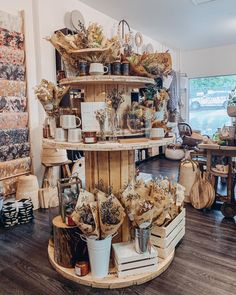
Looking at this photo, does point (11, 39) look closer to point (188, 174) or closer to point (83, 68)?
point (83, 68)

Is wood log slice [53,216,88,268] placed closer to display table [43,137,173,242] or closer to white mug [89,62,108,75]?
display table [43,137,173,242]

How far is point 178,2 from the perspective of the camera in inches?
160

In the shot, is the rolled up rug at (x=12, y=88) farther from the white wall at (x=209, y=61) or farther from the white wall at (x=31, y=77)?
the white wall at (x=209, y=61)

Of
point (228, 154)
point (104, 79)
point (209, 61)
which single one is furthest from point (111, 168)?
point (209, 61)

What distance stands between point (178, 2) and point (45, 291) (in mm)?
4204

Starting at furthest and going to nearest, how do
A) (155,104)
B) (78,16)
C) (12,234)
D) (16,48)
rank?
(78,16) → (16,48) → (12,234) → (155,104)

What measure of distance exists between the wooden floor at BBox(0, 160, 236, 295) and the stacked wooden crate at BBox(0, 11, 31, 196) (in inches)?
30.4

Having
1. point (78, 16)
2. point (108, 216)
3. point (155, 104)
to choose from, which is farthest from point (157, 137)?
point (78, 16)

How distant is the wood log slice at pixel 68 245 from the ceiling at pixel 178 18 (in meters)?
3.44

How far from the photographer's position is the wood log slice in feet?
6.38

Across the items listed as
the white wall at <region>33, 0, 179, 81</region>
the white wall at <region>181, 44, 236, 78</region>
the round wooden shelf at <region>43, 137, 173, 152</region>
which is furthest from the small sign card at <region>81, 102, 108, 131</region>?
the white wall at <region>181, 44, 236, 78</region>

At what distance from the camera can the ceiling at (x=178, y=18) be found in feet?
13.5

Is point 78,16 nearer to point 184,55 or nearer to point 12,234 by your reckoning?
point 12,234

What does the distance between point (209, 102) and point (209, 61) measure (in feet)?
3.64
